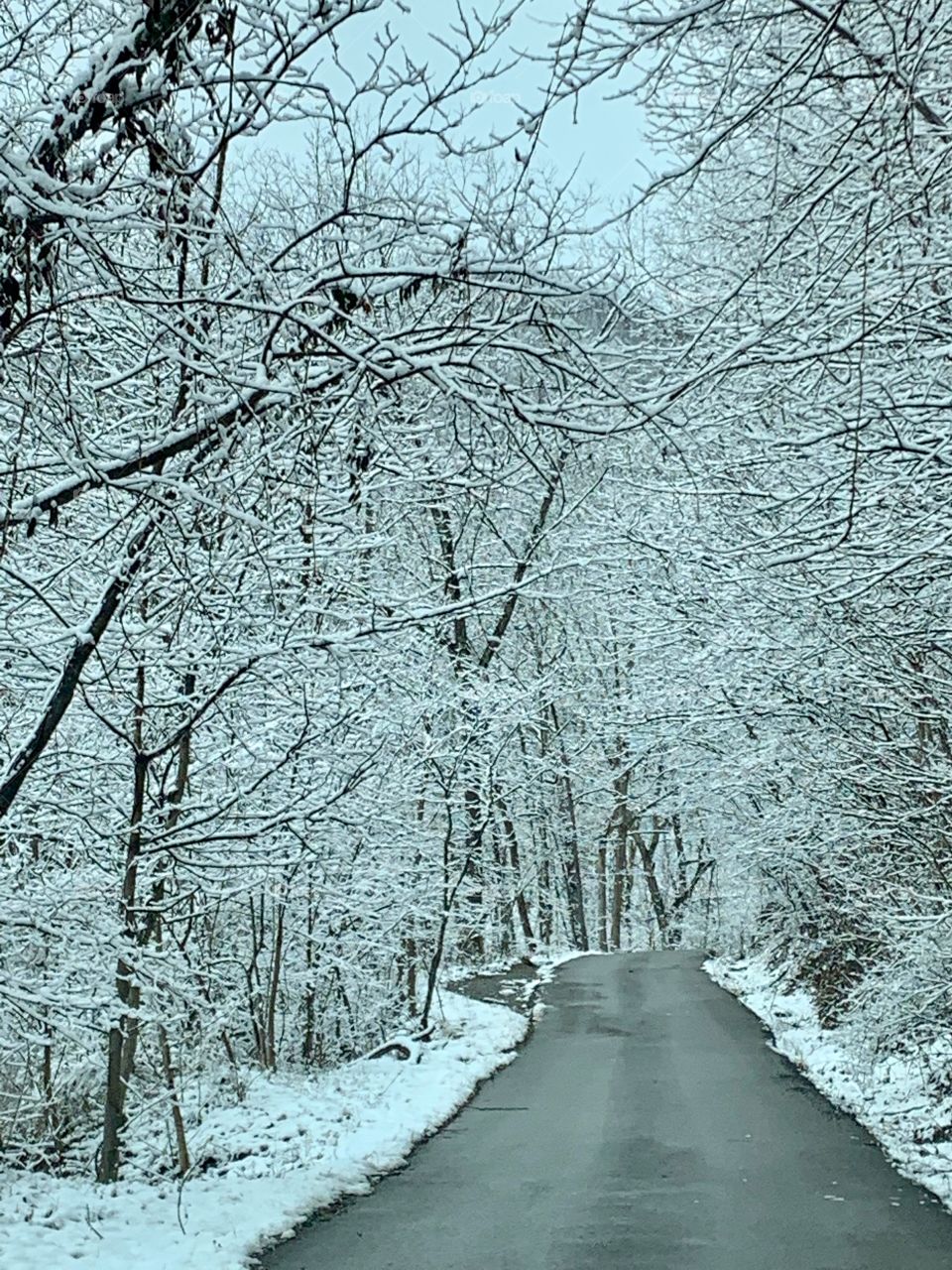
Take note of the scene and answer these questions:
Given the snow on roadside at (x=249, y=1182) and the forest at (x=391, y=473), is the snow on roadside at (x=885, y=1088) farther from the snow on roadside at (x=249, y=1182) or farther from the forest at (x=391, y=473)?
Answer: the snow on roadside at (x=249, y=1182)

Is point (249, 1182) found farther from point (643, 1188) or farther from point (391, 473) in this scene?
point (391, 473)

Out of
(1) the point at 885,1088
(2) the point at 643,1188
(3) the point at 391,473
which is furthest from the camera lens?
(1) the point at 885,1088

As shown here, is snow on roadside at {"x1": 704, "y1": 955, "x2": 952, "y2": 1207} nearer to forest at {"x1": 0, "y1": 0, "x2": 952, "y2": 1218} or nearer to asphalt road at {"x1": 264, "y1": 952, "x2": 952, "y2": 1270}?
asphalt road at {"x1": 264, "y1": 952, "x2": 952, "y2": 1270}

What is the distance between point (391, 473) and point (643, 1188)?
521 cm

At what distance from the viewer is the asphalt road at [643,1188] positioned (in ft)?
21.4

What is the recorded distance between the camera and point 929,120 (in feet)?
19.2

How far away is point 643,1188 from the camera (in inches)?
316

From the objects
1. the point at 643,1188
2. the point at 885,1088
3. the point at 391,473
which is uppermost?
the point at 391,473

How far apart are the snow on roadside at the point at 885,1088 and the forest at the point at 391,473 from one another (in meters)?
0.51

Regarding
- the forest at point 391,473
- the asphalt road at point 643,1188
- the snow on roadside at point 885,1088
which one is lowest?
the asphalt road at point 643,1188

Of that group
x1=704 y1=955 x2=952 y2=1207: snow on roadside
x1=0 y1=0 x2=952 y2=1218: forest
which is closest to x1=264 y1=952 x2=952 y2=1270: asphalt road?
x1=704 y1=955 x2=952 y2=1207: snow on roadside

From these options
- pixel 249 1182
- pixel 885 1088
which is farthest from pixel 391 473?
pixel 885 1088

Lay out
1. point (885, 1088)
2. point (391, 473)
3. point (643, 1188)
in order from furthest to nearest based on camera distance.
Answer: point (885, 1088), point (643, 1188), point (391, 473)

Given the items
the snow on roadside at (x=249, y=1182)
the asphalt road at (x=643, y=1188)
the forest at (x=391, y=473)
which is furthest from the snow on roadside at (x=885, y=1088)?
the snow on roadside at (x=249, y=1182)
